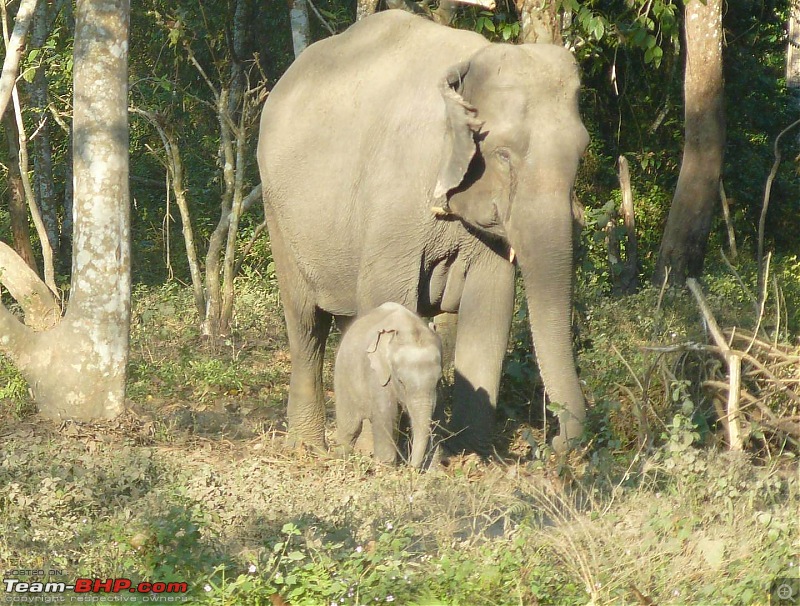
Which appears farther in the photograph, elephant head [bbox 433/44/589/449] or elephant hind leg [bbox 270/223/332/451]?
elephant hind leg [bbox 270/223/332/451]

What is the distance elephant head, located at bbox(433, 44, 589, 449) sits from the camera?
6723mm

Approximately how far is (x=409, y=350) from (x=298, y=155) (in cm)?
229

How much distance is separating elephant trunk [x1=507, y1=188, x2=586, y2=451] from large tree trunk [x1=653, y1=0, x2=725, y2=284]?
517 centimetres

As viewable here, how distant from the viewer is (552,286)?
6.80 m

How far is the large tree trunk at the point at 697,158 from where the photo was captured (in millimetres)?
11781

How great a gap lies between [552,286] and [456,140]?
97 cm

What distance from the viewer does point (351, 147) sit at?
789 centimetres

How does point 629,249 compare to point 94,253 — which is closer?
point 94,253

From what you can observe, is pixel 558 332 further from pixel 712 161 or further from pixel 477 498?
pixel 712 161

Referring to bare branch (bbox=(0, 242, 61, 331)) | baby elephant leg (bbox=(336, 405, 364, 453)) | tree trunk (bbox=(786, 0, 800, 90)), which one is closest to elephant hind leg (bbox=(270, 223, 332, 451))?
baby elephant leg (bbox=(336, 405, 364, 453))

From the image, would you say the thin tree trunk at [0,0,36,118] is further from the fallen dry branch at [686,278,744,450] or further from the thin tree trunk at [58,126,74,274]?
the thin tree trunk at [58,126,74,274]

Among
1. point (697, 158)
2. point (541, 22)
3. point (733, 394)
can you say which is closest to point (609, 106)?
point (697, 158)

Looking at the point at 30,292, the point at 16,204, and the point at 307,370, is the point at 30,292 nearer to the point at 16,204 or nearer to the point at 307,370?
the point at 307,370

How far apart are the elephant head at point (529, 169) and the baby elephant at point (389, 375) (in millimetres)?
666
